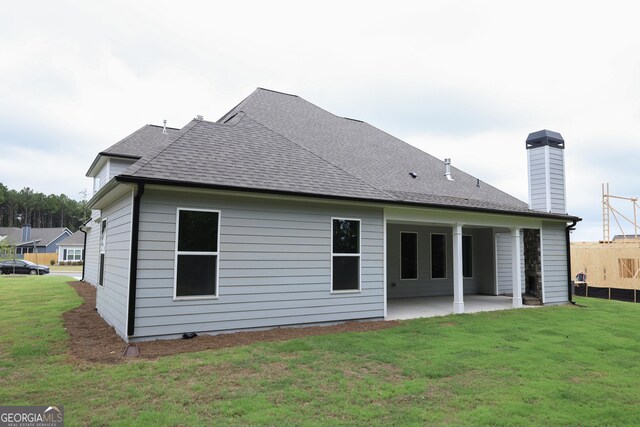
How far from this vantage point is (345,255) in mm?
8133

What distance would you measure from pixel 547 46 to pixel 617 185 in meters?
29.3

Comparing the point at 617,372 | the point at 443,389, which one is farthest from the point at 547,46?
the point at 443,389

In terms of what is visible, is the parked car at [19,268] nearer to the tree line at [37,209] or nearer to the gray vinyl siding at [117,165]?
the gray vinyl siding at [117,165]

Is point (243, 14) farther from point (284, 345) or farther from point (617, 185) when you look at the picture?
point (617, 185)

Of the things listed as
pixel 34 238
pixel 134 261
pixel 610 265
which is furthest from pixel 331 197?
pixel 34 238

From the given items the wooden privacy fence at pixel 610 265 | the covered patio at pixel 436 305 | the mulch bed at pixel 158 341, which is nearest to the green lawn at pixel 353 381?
the mulch bed at pixel 158 341

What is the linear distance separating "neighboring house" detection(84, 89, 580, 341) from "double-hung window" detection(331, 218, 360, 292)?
0.02 m

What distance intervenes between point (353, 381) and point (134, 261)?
3.84 m

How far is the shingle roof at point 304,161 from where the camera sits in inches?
277

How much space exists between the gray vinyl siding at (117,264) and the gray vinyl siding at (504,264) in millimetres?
12227

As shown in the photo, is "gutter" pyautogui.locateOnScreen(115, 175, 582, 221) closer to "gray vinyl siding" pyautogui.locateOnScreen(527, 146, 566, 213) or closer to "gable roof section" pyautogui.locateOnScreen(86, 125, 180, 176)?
"gray vinyl siding" pyautogui.locateOnScreen(527, 146, 566, 213)

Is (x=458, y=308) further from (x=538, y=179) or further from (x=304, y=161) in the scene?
(x=538, y=179)

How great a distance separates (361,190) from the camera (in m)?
8.40

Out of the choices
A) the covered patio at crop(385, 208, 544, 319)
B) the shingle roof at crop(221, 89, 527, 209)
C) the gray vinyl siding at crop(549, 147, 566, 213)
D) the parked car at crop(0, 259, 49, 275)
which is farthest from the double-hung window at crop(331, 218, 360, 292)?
the parked car at crop(0, 259, 49, 275)
